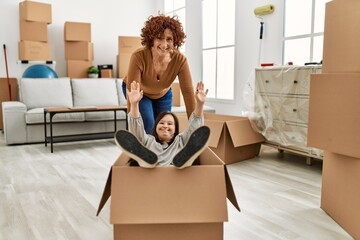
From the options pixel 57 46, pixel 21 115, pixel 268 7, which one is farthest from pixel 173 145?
pixel 57 46

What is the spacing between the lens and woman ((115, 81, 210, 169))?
1.34 m

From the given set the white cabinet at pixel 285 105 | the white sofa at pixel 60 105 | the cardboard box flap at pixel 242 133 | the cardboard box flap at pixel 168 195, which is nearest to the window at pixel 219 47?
the white sofa at pixel 60 105

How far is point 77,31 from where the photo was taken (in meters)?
5.60

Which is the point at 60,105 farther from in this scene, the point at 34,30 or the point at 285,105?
the point at 285,105

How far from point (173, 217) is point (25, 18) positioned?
16.1 feet

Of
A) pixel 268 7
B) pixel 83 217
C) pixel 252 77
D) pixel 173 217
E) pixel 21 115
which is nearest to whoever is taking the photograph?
pixel 173 217

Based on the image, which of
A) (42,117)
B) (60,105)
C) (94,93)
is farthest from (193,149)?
(94,93)

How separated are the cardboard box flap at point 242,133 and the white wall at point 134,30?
335mm

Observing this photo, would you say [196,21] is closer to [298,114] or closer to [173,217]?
[298,114]

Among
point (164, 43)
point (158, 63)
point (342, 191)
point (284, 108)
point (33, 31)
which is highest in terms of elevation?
point (33, 31)

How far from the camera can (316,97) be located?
1913mm

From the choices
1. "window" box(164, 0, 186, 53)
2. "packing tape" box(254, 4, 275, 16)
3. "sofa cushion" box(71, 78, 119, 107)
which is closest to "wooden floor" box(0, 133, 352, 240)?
"sofa cushion" box(71, 78, 119, 107)

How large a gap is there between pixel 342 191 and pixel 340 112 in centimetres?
45

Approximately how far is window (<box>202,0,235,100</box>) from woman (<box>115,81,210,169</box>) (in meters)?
2.91
